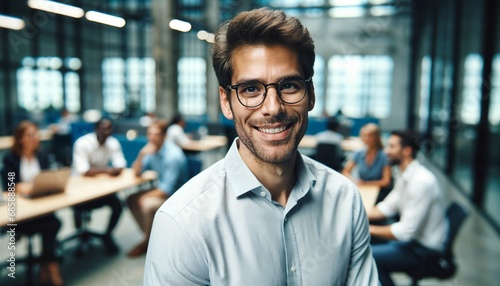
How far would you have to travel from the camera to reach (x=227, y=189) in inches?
49.0

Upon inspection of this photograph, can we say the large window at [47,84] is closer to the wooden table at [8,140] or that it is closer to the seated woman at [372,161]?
the wooden table at [8,140]

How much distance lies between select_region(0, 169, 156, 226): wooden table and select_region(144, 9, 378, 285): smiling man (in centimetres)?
232

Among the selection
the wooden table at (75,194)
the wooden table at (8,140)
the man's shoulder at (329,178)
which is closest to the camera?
the man's shoulder at (329,178)

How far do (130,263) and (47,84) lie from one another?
499 inches

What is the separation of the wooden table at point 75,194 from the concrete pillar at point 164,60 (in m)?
3.94

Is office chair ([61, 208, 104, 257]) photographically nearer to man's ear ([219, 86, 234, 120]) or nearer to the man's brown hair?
man's ear ([219, 86, 234, 120])

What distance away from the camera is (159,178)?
4648 mm

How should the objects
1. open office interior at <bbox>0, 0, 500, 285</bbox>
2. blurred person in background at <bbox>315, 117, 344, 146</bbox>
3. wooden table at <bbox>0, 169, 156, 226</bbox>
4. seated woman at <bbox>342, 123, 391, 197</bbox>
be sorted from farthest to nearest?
blurred person in background at <bbox>315, 117, 344, 146</bbox> → open office interior at <bbox>0, 0, 500, 285</bbox> → seated woman at <bbox>342, 123, 391, 197</bbox> → wooden table at <bbox>0, 169, 156, 226</bbox>

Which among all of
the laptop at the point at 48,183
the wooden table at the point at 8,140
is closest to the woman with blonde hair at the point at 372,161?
the laptop at the point at 48,183

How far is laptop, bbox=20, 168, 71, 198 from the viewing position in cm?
345

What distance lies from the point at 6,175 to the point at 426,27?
14.2 metres

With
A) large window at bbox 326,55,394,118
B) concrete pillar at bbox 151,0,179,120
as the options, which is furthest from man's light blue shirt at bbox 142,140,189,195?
large window at bbox 326,55,394,118

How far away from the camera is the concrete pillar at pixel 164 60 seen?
806 centimetres

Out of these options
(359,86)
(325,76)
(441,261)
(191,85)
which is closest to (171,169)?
(441,261)
